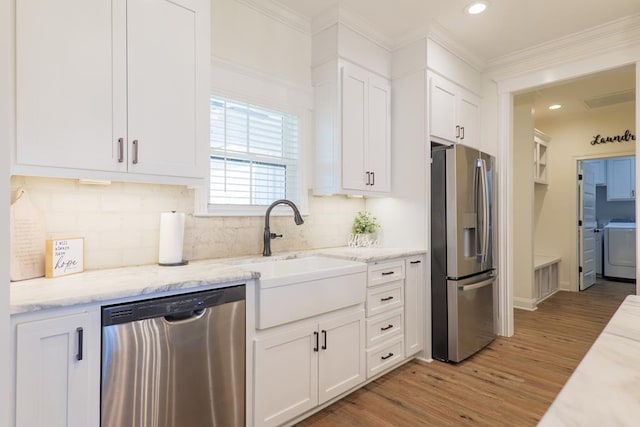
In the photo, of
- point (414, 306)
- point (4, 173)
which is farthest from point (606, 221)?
point (4, 173)

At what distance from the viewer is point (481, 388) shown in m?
2.47

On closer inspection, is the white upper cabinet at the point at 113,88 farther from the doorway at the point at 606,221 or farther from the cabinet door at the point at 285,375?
the doorway at the point at 606,221

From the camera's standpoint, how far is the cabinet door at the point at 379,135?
297 centimetres

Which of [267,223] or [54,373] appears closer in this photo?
[54,373]

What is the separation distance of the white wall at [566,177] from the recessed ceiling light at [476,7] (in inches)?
149

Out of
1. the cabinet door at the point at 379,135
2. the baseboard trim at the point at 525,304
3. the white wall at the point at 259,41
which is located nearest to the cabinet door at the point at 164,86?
the white wall at the point at 259,41

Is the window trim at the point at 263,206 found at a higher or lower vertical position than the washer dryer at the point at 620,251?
higher

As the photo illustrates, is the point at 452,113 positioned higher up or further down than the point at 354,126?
higher up

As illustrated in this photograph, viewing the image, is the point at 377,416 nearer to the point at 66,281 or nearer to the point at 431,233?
the point at 431,233

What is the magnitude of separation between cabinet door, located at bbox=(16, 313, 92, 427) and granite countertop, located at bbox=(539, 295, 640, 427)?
1.46 meters

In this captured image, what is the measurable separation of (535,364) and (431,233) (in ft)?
4.47

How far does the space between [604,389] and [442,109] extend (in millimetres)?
2770

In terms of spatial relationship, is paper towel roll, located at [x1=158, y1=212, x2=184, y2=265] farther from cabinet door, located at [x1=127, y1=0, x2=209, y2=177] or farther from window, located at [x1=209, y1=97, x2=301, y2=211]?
window, located at [x1=209, y1=97, x2=301, y2=211]

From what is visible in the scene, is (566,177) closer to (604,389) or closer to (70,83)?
(604,389)
